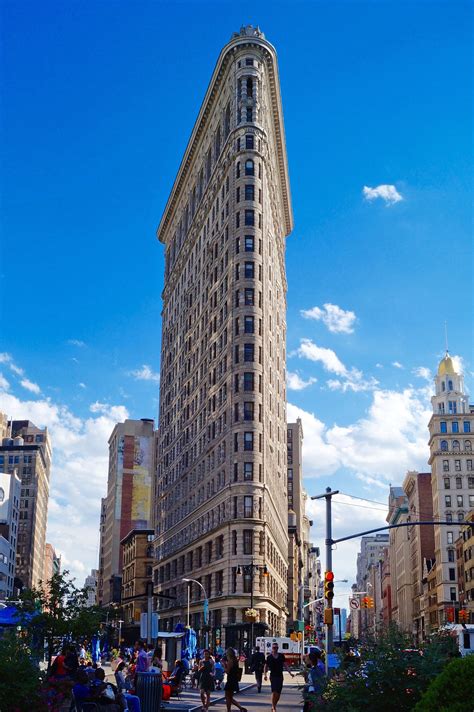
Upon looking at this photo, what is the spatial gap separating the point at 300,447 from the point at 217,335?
10376cm

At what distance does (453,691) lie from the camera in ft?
29.8

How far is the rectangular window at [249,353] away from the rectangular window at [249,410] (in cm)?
458

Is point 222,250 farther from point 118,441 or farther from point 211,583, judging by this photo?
point 118,441

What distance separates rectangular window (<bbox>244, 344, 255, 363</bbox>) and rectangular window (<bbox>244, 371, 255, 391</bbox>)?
4.60 ft

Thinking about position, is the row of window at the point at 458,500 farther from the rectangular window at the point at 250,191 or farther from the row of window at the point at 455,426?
the rectangular window at the point at 250,191

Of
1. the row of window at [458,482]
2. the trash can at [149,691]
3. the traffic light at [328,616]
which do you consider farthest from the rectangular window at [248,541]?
the row of window at [458,482]

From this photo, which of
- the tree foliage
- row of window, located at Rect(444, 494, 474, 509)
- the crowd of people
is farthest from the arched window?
the tree foliage

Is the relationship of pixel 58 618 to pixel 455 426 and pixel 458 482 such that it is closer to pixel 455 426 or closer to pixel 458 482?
pixel 458 482

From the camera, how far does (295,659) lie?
68500 mm

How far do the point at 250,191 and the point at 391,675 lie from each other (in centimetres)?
7894

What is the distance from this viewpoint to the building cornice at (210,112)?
9625 cm

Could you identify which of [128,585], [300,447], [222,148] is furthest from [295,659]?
[300,447]

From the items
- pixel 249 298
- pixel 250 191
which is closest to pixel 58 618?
pixel 249 298

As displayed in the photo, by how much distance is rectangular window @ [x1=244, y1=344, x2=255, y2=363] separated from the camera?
83250 mm
